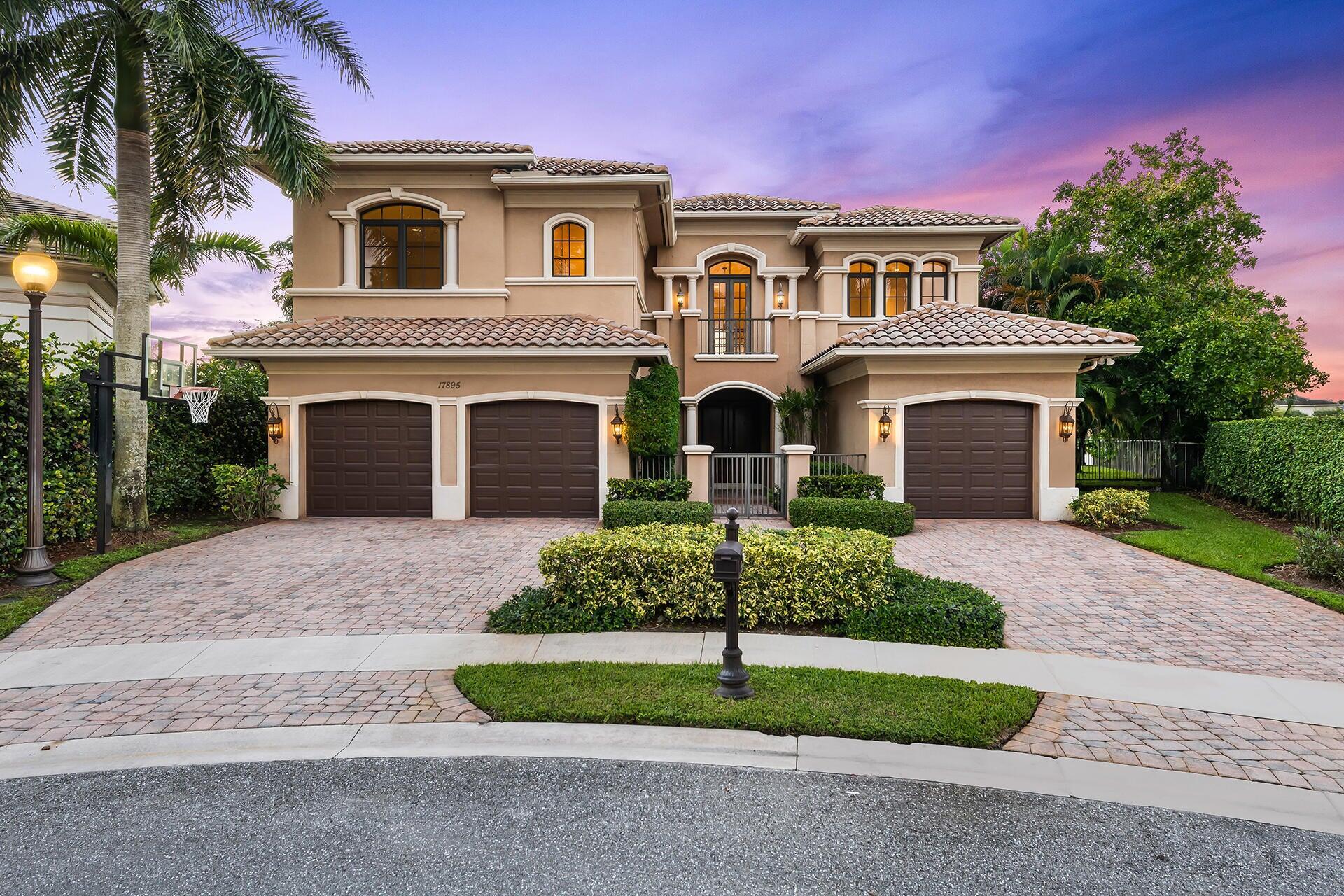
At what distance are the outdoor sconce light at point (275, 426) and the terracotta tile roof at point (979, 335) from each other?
12.5 meters

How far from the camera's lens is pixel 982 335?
46.4ft

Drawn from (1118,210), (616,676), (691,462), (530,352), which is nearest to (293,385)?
(530,352)

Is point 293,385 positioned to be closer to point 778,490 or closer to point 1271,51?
point 778,490

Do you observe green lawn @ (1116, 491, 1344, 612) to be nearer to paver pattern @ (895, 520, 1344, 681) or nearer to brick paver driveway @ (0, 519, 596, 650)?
paver pattern @ (895, 520, 1344, 681)

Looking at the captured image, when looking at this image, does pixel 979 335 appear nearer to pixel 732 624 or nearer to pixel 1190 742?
pixel 1190 742

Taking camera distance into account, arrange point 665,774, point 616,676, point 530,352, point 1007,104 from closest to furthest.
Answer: point 665,774, point 616,676, point 530,352, point 1007,104

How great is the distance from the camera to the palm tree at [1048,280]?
20406mm

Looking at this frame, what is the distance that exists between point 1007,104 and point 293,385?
22460 mm

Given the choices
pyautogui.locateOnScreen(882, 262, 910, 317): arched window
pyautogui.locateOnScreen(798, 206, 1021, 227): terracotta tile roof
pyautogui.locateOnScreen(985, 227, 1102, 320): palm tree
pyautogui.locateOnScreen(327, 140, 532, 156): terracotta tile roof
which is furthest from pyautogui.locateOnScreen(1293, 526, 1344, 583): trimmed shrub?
pyautogui.locateOnScreen(327, 140, 532, 156): terracotta tile roof

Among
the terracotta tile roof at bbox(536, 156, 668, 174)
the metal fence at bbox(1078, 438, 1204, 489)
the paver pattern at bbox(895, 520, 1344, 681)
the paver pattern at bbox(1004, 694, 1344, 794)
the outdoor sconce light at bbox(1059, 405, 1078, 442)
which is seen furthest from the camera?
the metal fence at bbox(1078, 438, 1204, 489)

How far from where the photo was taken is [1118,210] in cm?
1977

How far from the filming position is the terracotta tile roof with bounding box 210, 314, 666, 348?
13.8m

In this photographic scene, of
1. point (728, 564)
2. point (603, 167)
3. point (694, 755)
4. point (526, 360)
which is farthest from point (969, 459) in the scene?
point (694, 755)

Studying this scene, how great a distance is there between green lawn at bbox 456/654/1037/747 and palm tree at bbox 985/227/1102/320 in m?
19.2
